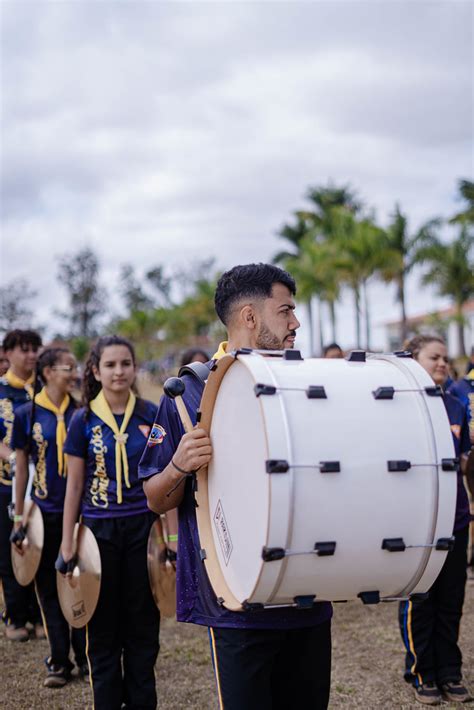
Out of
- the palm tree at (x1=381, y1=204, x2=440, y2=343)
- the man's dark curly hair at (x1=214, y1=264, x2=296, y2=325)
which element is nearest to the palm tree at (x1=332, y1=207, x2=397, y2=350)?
the palm tree at (x1=381, y1=204, x2=440, y2=343)

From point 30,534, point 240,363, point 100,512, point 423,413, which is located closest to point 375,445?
point 423,413

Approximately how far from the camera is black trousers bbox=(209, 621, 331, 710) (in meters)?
2.49

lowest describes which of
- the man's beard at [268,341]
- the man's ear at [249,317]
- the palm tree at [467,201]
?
the man's beard at [268,341]

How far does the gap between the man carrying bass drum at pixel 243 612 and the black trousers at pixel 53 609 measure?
2.46 meters

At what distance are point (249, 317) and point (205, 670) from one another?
3137mm

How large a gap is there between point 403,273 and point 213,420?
107 feet

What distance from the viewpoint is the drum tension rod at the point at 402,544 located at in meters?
2.21

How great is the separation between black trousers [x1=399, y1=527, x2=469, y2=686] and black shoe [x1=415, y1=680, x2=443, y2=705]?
0.03 m

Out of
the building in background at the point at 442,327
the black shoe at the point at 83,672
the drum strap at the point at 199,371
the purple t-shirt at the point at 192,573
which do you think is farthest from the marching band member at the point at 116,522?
the building in background at the point at 442,327

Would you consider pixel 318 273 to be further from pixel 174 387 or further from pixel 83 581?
pixel 174 387

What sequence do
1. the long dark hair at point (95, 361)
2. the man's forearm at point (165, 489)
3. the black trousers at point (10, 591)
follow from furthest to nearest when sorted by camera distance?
the black trousers at point (10, 591) < the long dark hair at point (95, 361) < the man's forearm at point (165, 489)

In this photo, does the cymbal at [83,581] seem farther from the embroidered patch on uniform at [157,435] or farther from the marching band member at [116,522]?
the embroidered patch on uniform at [157,435]

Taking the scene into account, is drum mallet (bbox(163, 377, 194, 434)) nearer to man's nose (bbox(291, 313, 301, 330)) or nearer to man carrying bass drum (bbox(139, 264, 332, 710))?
man carrying bass drum (bbox(139, 264, 332, 710))

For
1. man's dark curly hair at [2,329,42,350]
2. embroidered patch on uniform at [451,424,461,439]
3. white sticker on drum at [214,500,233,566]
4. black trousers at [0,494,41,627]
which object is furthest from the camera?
man's dark curly hair at [2,329,42,350]
